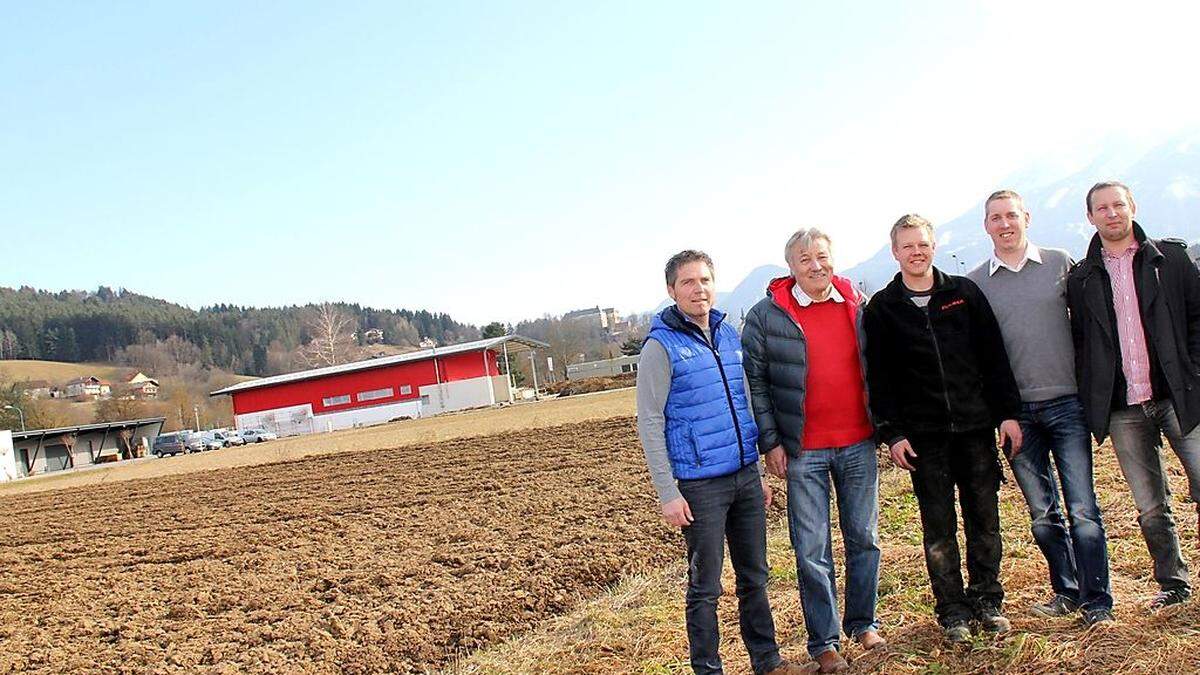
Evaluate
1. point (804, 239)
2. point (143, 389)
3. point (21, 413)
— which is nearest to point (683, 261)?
point (804, 239)

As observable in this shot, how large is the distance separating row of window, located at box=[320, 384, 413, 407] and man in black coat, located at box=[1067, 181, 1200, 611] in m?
53.3

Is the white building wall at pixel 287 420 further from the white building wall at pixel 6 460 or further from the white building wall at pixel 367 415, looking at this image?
the white building wall at pixel 6 460

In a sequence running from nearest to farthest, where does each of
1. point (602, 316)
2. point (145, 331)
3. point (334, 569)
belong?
point (334, 569) < point (145, 331) < point (602, 316)

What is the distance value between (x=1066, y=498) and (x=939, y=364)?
32.5 inches

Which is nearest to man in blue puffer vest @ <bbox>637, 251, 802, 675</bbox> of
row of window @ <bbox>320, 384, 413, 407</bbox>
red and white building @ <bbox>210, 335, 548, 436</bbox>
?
red and white building @ <bbox>210, 335, 548, 436</bbox>

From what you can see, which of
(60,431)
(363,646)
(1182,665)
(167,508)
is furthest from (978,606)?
(60,431)

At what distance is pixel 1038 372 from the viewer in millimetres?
3584

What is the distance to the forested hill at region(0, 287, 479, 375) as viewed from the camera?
120 metres

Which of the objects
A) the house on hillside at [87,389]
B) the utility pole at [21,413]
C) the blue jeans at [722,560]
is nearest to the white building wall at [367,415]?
the utility pole at [21,413]

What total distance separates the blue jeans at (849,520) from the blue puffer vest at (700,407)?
29cm

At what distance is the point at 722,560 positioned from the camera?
11.6 feet

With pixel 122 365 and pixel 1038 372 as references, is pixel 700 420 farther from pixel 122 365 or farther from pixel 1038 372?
pixel 122 365

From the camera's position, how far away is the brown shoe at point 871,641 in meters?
3.52

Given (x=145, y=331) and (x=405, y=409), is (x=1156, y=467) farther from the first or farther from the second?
(x=145, y=331)
